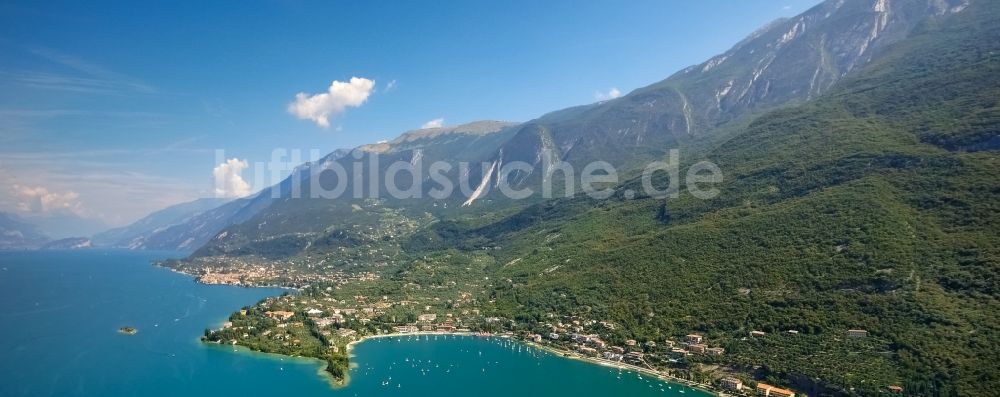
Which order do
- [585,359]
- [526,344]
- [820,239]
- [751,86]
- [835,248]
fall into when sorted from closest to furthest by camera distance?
[585,359]
[835,248]
[820,239]
[526,344]
[751,86]

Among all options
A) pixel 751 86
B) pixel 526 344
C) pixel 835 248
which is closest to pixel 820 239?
pixel 835 248

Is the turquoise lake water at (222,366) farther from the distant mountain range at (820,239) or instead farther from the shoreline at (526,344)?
the distant mountain range at (820,239)

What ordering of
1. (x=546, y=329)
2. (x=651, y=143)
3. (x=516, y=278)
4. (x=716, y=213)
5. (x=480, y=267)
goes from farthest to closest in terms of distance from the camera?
(x=651, y=143) < (x=480, y=267) < (x=516, y=278) < (x=716, y=213) < (x=546, y=329)

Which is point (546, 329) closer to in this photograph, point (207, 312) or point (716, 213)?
point (716, 213)

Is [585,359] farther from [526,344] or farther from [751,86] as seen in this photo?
[751,86]

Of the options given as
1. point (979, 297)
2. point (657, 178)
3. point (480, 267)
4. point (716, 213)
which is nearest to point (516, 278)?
point (480, 267)

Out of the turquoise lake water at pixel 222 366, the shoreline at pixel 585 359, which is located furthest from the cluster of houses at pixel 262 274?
the shoreline at pixel 585 359

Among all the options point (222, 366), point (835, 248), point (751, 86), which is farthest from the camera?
point (751, 86)

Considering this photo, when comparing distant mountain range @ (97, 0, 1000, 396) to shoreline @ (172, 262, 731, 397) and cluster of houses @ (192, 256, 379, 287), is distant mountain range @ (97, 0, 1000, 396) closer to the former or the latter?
shoreline @ (172, 262, 731, 397)
